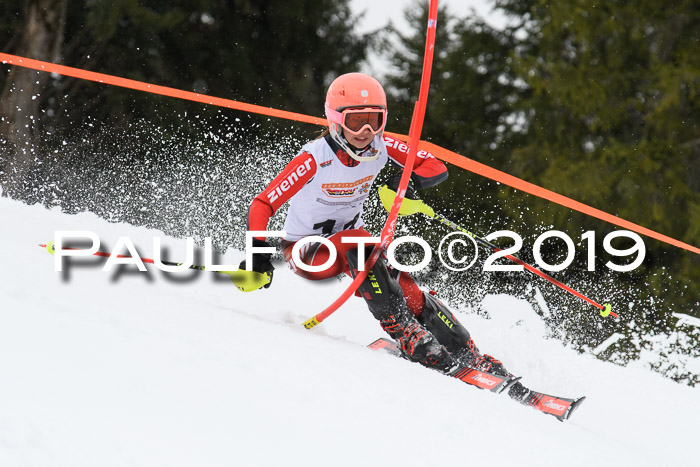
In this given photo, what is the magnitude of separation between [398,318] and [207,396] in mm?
1644

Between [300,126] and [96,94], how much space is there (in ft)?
12.1

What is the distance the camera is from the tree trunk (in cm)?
1043

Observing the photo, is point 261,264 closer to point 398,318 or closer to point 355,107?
point 398,318

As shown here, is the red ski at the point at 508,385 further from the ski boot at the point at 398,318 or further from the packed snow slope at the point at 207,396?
the packed snow slope at the point at 207,396

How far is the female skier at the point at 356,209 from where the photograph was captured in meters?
3.44

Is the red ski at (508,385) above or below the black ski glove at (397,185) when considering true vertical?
below

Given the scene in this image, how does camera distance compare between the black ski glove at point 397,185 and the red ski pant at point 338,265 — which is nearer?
the red ski pant at point 338,265

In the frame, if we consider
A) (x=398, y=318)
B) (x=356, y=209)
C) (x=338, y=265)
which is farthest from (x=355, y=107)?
(x=398, y=318)

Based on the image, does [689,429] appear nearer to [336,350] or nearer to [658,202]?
[336,350]

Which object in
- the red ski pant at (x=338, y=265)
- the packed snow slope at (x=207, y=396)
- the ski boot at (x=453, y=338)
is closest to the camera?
the packed snow slope at (x=207, y=396)

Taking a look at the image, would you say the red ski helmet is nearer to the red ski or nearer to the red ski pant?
the red ski pant

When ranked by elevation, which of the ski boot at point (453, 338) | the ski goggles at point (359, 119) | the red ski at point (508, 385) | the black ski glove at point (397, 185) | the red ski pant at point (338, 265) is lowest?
the red ski at point (508, 385)

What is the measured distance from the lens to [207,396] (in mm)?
1970

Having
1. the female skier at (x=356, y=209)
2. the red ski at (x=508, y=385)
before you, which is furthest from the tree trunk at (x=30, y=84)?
the red ski at (x=508, y=385)
